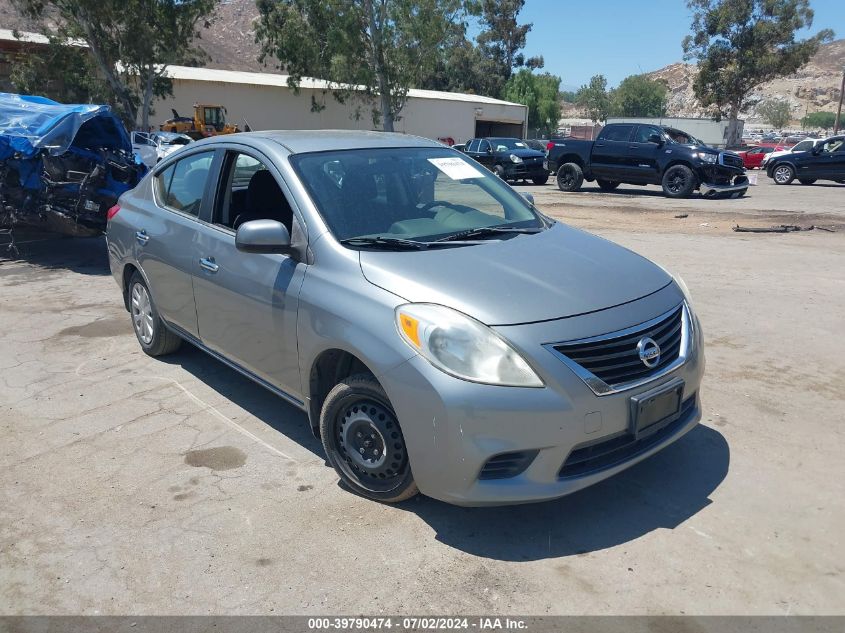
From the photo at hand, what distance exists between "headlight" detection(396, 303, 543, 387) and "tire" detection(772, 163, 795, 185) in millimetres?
24920

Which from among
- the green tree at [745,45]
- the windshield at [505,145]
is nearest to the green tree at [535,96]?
the green tree at [745,45]

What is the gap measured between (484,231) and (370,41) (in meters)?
33.7

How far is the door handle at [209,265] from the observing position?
4385mm

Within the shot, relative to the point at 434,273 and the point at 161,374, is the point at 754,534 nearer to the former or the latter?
the point at 434,273

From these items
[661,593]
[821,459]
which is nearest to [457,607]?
[661,593]

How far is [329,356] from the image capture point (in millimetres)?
3619

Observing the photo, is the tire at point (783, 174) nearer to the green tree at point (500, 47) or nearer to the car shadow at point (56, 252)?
the car shadow at point (56, 252)

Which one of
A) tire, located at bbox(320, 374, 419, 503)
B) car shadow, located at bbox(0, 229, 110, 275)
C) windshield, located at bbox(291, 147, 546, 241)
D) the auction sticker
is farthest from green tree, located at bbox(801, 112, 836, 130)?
tire, located at bbox(320, 374, 419, 503)

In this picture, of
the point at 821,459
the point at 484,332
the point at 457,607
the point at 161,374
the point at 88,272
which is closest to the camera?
the point at 457,607

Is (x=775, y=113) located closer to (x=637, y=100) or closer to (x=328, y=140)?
(x=637, y=100)

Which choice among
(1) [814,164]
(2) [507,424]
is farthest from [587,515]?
(1) [814,164]

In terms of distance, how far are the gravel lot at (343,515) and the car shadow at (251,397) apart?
2cm

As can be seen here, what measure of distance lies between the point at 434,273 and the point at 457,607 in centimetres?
145

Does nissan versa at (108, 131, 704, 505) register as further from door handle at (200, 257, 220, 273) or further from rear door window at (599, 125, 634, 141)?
rear door window at (599, 125, 634, 141)
